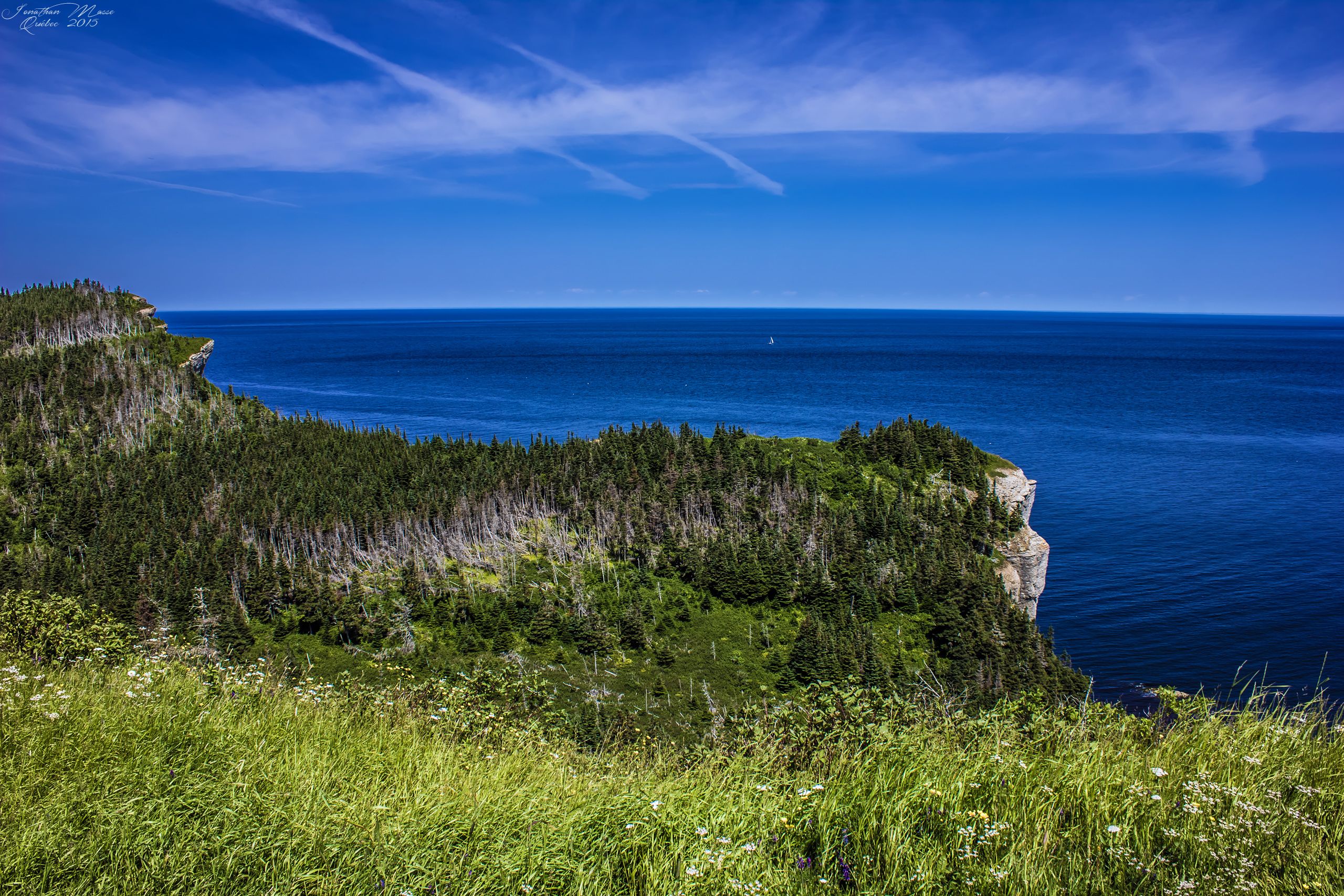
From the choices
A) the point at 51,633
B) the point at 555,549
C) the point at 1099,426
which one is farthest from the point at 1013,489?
the point at 1099,426

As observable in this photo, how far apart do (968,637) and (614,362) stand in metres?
137

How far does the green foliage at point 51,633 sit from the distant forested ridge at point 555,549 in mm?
7193

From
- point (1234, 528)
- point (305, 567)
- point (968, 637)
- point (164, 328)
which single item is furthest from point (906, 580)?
point (164, 328)

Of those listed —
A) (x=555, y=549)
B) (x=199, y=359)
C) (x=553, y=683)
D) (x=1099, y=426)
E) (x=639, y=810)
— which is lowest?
(x=553, y=683)

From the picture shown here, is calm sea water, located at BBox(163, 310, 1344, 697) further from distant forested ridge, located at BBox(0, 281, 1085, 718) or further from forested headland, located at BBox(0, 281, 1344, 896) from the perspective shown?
forested headland, located at BBox(0, 281, 1344, 896)

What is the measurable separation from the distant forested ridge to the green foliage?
23.6 feet

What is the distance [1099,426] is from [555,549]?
7453cm

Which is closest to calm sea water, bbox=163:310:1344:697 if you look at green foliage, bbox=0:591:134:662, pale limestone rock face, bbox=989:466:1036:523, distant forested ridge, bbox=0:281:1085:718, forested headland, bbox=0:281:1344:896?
pale limestone rock face, bbox=989:466:1036:523

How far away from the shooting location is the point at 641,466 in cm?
4091

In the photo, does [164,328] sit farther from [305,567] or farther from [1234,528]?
[1234,528]

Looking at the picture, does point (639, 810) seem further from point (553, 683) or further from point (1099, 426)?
point (1099, 426)

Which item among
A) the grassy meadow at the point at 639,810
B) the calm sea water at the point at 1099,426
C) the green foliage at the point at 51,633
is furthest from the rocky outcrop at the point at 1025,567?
the green foliage at the point at 51,633

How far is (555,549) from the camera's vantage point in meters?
33.1

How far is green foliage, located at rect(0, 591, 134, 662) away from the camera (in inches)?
525
